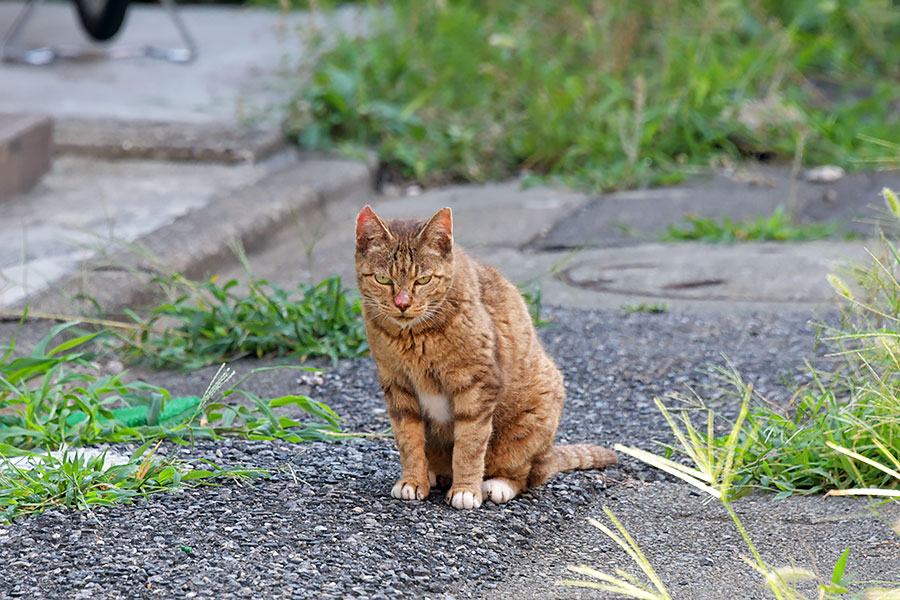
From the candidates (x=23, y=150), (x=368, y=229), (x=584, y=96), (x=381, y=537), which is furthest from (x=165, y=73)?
(x=381, y=537)

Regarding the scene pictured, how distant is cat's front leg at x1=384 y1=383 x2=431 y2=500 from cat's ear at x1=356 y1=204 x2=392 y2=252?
1.19 feet

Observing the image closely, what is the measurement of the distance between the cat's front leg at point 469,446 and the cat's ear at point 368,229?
439 millimetres

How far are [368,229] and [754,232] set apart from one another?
116 inches

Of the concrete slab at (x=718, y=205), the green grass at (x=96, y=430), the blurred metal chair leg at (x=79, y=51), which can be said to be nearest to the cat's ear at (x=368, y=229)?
the green grass at (x=96, y=430)

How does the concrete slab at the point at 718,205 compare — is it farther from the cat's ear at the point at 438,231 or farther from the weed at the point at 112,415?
the cat's ear at the point at 438,231

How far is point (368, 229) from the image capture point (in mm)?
2752

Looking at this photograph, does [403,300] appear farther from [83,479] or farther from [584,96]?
[584,96]

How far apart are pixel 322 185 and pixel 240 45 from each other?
94.4 inches

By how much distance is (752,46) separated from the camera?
23.8 ft

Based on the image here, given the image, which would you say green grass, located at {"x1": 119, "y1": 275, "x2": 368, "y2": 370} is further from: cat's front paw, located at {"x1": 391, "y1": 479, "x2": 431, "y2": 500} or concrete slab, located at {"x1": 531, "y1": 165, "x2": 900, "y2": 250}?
concrete slab, located at {"x1": 531, "y1": 165, "x2": 900, "y2": 250}

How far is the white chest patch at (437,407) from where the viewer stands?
9.05ft

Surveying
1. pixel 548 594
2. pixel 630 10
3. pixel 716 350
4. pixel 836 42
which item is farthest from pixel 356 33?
pixel 548 594

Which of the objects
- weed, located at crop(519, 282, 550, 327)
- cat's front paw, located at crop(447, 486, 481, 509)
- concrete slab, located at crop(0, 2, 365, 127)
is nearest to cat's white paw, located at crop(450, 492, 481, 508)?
cat's front paw, located at crop(447, 486, 481, 509)

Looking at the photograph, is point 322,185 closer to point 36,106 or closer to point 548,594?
point 36,106
